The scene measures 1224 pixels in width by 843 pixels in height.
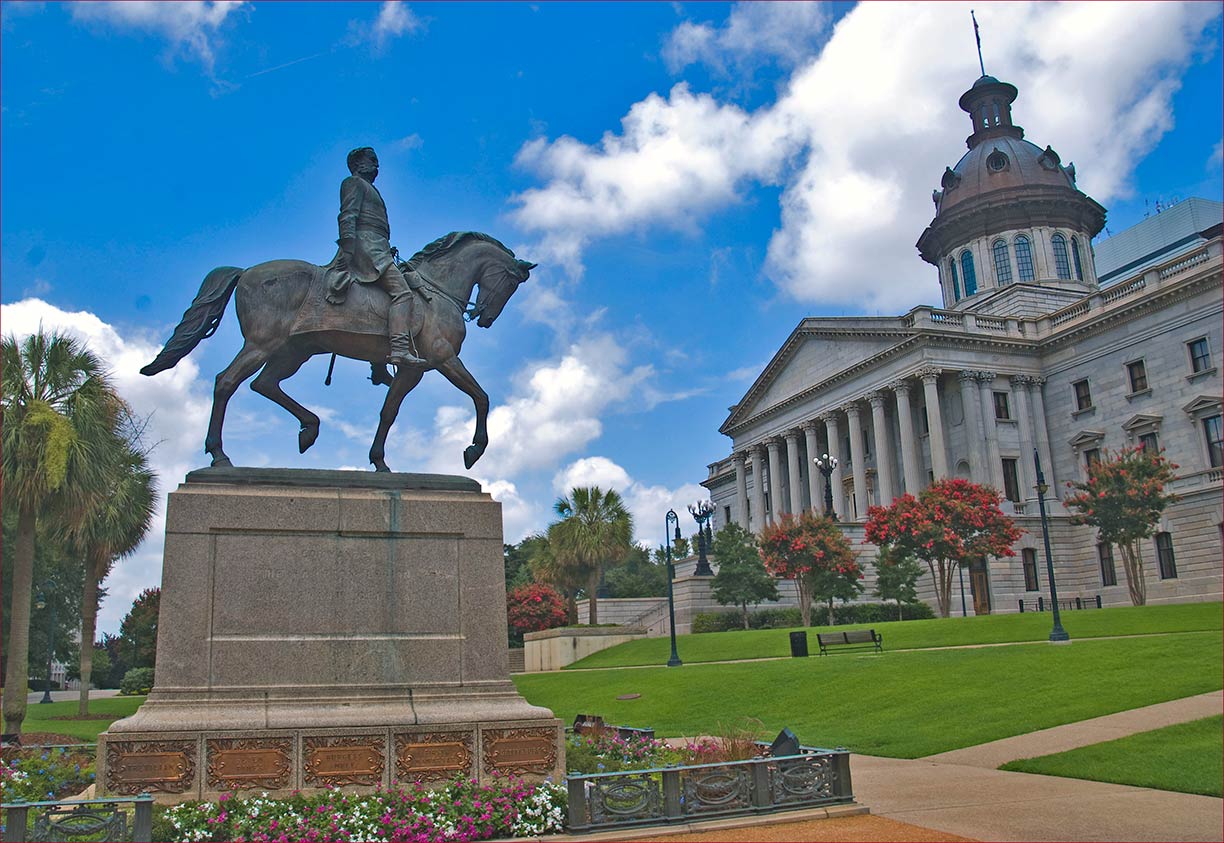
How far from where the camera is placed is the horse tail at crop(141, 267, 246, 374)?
11.6 meters

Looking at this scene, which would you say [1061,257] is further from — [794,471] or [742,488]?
[742,488]

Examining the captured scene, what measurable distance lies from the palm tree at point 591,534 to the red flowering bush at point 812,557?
908 centimetres

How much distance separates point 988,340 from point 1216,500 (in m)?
16.8

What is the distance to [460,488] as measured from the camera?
11.7 meters

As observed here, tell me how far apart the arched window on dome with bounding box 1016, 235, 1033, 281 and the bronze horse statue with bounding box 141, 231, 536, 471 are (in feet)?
233

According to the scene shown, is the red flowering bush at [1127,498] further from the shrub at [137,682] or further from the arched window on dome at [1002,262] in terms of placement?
the shrub at [137,682]

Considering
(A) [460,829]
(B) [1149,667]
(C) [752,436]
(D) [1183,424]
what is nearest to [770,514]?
(C) [752,436]

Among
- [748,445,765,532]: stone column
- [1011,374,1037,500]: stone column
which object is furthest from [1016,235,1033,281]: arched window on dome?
[748,445,765,532]: stone column

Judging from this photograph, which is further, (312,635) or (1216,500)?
(1216,500)

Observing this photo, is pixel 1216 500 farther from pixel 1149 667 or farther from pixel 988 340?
pixel 1149 667

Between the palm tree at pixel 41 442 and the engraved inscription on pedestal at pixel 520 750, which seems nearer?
the engraved inscription on pedestal at pixel 520 750

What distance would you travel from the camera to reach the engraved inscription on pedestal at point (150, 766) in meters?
9.26

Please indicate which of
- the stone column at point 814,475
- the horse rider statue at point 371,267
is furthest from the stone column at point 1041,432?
the horse rider statue at point 371,267

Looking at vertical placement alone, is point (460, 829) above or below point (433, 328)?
below
